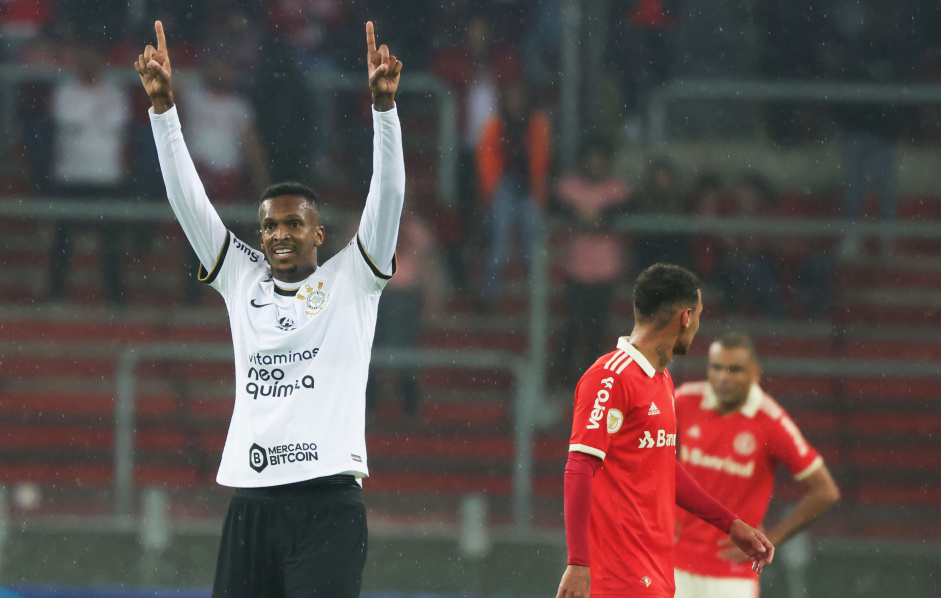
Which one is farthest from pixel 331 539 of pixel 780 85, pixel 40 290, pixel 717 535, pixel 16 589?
pixel 780 85

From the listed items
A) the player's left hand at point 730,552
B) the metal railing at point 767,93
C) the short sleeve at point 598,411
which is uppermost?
the metal railing at point 767,93

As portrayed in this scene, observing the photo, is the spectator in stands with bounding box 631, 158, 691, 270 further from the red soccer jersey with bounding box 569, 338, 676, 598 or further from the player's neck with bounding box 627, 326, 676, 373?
the red soccer jersey with bounding box 569, 338, 676, 598

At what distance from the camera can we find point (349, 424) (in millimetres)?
3641

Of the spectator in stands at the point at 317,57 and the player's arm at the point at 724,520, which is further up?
the spectator in stands at the point at 317,57

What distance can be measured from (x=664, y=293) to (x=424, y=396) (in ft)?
20.6

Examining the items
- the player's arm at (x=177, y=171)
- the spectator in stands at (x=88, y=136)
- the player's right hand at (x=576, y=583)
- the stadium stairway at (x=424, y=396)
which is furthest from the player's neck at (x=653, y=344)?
the spectator in stands at (x=88, y=136)

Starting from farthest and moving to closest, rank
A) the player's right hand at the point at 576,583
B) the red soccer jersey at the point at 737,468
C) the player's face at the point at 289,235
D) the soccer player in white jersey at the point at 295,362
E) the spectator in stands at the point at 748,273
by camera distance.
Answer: the spectator in stands at the point at 748,273
the red soccer jersey at the point at 737,468
the player's face at the point at 289,235
the soccer player in white jersey at the point at 295,362
the player's right hand at the point at 576,583

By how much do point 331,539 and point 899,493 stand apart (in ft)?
22.7

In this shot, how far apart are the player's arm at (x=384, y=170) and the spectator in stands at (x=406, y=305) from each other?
5.14 m

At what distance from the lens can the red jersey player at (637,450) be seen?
3670 millimetres

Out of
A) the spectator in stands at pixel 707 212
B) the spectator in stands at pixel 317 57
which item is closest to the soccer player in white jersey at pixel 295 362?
the spectator in stands at pixel 317 57

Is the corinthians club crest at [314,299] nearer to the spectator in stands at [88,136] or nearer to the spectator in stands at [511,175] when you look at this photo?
the spectator in stands at [511,175]

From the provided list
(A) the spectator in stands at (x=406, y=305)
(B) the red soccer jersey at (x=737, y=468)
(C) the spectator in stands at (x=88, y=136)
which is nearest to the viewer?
(B) the red soccer jersey at (x=737, y=468)

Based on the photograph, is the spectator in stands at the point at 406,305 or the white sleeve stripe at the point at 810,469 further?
the spectator in stands at the point at 406,305
